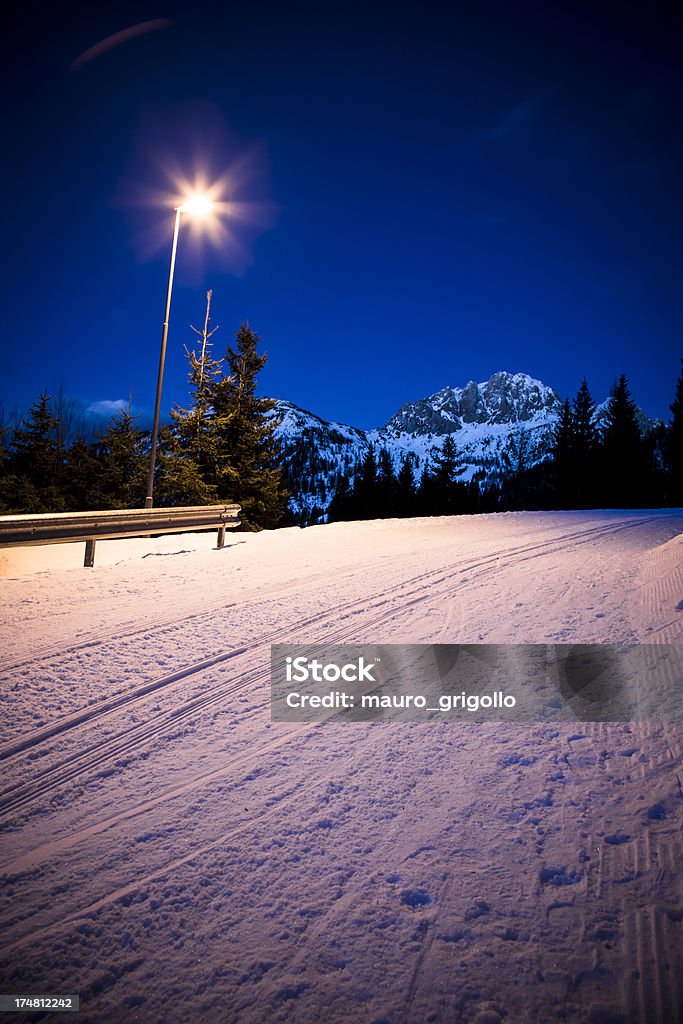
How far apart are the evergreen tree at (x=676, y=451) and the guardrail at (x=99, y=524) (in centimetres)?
4242

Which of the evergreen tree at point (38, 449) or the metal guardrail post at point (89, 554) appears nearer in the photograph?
the metal guardrail post at point (89, 554)

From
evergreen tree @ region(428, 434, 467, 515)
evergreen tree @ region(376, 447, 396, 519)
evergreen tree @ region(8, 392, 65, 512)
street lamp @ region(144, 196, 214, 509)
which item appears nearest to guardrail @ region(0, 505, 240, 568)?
street lamp @ region(144, 196, 214, 509)

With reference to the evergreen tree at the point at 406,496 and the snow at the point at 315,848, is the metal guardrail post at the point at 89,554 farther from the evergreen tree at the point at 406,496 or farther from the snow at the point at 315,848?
the evergreen tree at the point at 406,496

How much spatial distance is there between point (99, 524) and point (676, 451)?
155 ft

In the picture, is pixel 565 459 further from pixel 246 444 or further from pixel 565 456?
pixel 246 444

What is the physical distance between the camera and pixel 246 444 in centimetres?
2261

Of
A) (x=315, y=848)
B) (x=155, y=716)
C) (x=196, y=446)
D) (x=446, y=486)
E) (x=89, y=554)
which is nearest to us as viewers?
(x=315, y=848)

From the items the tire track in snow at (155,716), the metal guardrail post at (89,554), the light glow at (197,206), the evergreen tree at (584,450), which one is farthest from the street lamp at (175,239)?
the evergreen tree at (584,450)

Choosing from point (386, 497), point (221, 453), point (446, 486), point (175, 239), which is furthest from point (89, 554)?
point (386, 497)

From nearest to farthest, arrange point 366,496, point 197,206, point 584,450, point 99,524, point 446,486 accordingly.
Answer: point 99,524, point 197,206, point 584,450, point 446,486, point 366,496

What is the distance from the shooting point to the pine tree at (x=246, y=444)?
21.8 metres

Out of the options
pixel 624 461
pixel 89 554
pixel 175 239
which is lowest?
pixel 89 554

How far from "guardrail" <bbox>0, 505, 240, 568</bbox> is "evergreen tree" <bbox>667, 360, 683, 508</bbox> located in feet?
139

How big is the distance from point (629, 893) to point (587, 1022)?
0.60 metres
